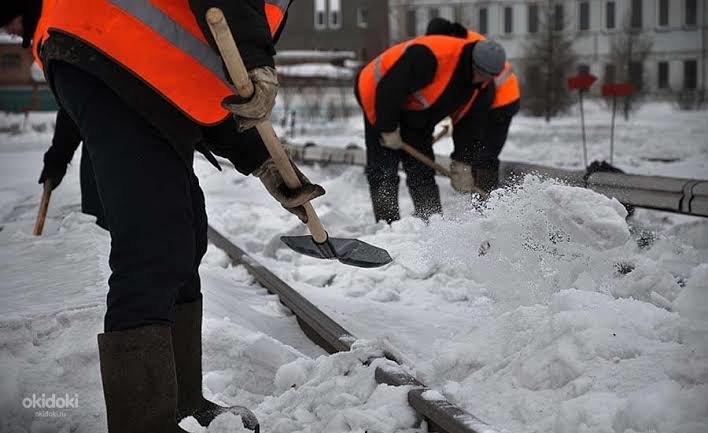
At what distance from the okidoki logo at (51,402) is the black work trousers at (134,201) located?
619 millimetres

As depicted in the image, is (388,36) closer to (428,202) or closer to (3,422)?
(428,202)

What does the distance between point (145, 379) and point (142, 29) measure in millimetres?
891

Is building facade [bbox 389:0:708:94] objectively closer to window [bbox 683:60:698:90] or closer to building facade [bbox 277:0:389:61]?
window [bbox 683:60:698:90]

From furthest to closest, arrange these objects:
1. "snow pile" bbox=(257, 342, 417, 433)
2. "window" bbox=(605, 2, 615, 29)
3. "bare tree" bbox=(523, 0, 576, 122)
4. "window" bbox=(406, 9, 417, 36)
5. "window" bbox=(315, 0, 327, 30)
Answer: "window" bbox=(315, 0, 327, 30) → "window" bbox=(406, 9, 417, 36) → "window" bbox=(605, 2, 615, 29) → "bare tree" bbox=(523, 0, 576, 122) → "snow pile" bbox=(257, 342, 417, 433)

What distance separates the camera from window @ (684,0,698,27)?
31.8m

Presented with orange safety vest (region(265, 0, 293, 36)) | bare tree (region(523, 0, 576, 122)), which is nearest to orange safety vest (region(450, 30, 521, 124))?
orange safety vest (region(265, 0, 293, 36))

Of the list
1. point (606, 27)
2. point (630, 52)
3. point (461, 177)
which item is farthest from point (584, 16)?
point (461, 177)

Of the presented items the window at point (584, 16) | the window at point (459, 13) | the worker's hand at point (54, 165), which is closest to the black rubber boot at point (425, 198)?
the worker's hand at point (54, 165)

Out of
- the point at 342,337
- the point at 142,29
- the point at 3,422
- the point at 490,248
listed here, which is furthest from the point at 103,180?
the point at 490,248

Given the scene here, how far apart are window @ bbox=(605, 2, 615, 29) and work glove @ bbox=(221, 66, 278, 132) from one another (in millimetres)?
34773

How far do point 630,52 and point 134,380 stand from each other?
113ft

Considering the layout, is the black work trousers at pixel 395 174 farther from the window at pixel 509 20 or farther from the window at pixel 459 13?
the window at pixel 509 20

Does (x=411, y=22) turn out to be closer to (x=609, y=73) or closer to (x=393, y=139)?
(x=609, y=73)

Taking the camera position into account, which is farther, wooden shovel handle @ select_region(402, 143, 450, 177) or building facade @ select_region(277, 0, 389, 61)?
building facade @ select_region(277, 0, 389, 61)
